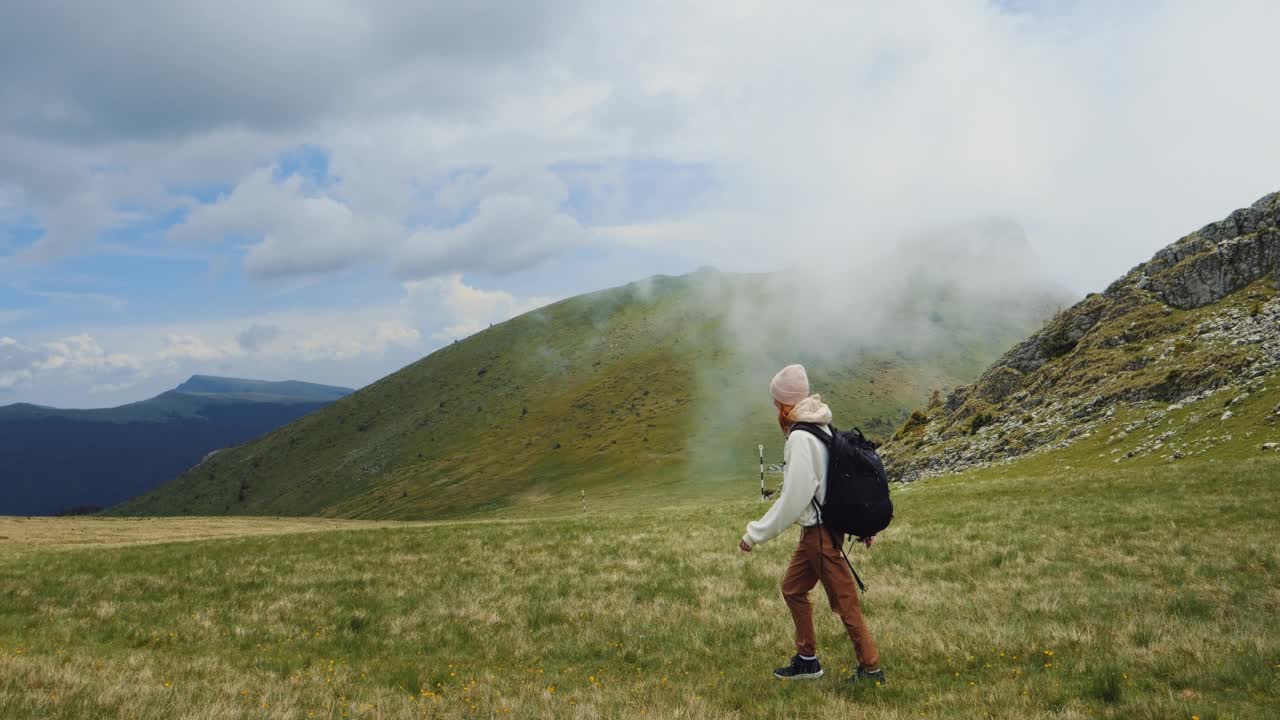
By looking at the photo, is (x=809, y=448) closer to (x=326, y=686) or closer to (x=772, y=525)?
(x=772, y=525)

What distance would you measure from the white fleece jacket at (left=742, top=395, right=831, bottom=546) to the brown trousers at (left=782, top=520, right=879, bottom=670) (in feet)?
1.14

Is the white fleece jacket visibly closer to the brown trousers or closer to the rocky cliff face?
the brown trousers

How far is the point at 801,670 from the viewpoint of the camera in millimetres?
8859

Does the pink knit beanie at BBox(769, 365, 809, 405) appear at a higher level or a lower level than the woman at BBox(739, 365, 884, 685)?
higher

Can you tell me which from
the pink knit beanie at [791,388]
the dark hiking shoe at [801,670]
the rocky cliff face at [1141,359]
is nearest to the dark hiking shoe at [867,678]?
the dark hiking shoe at [801,670]

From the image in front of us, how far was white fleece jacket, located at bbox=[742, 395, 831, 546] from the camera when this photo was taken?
334 inches

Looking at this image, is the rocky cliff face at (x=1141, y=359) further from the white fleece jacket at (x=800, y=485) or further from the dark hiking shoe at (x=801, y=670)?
the white fleece jacket at (x=800, y=485)

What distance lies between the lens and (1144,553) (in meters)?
14.7

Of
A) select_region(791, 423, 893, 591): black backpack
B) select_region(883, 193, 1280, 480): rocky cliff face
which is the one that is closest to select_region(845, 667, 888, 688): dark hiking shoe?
select_region(791, 423, 893, 591): black backpack

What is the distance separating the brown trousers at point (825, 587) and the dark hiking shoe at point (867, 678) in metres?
0.08

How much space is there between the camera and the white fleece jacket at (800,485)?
8.48 meters

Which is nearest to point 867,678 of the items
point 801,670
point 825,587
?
point 801,670

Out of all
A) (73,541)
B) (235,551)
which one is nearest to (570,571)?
(235,551)

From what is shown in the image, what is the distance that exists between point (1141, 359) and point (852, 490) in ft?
210
